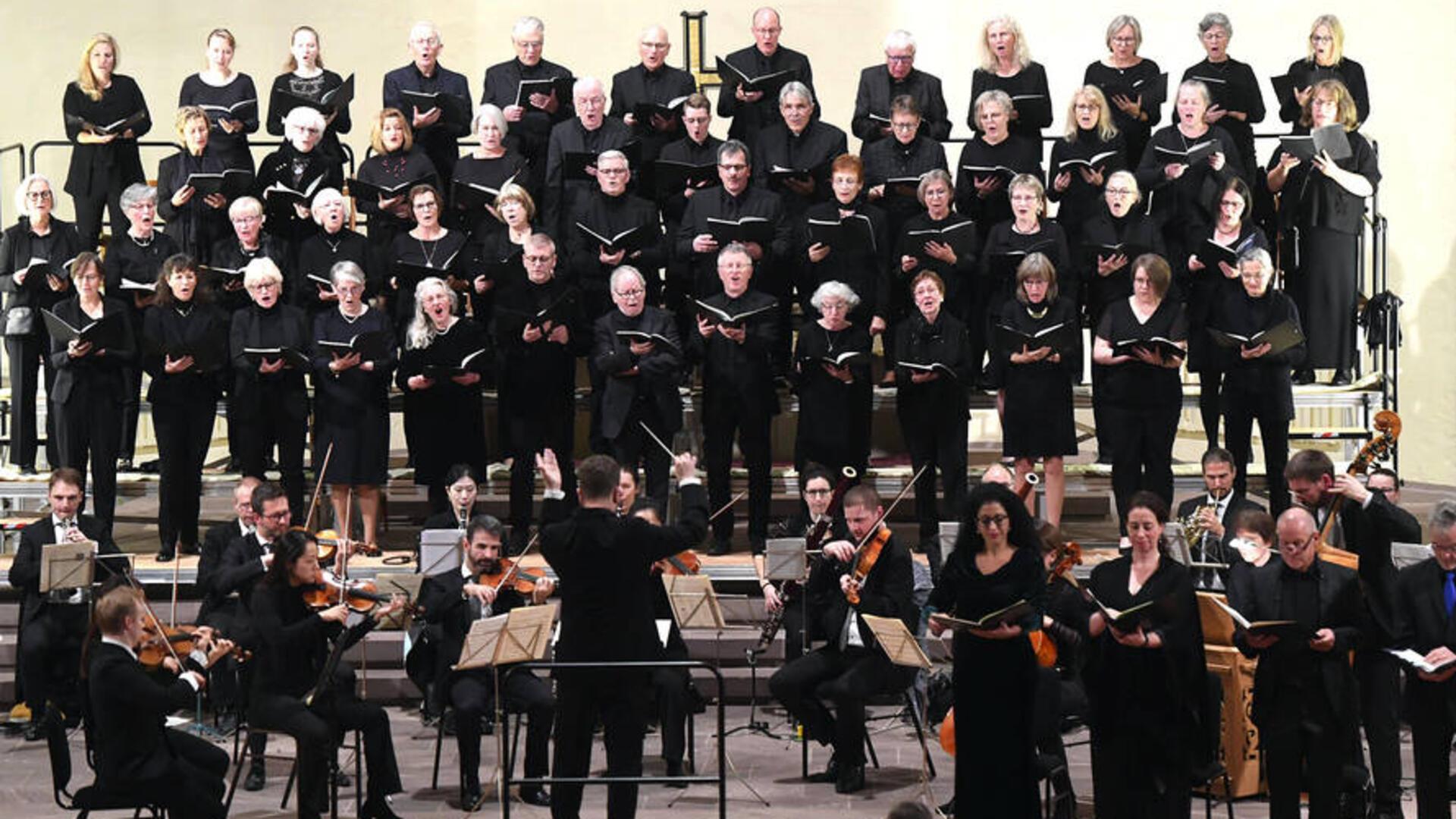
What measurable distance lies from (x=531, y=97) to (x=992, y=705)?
5.09 m

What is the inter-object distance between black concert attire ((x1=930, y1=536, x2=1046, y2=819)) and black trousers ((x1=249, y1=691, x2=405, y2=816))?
198 cm

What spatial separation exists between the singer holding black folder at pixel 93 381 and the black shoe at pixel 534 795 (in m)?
2.89

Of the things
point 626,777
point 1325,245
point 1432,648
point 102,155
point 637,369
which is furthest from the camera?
point 102,155

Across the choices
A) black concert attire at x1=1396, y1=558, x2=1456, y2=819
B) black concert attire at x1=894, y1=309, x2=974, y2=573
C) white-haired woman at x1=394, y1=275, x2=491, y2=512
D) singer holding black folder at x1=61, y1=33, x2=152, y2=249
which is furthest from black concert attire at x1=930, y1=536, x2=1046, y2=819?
singer holding black folder at x1=61, y1=33, x2=152, y2=249

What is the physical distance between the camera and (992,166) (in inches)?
403

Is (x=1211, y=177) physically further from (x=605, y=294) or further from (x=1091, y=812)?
(x=1091, y=812)

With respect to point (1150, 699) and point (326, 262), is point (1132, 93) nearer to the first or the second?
point (326, 262)

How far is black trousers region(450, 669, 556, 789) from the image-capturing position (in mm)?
7781

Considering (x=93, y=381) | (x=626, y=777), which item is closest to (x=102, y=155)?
(x=93, y=381)

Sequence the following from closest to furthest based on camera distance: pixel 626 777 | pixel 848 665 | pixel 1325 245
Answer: pixel 626 777, pixel 848 665, pixel 1325 245

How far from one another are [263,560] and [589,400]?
2885 mm

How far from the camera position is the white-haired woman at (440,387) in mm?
9734

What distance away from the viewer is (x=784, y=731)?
889 centimetres

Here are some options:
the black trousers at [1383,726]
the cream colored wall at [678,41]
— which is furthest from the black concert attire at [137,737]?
the cream colored wall at [678,41]
